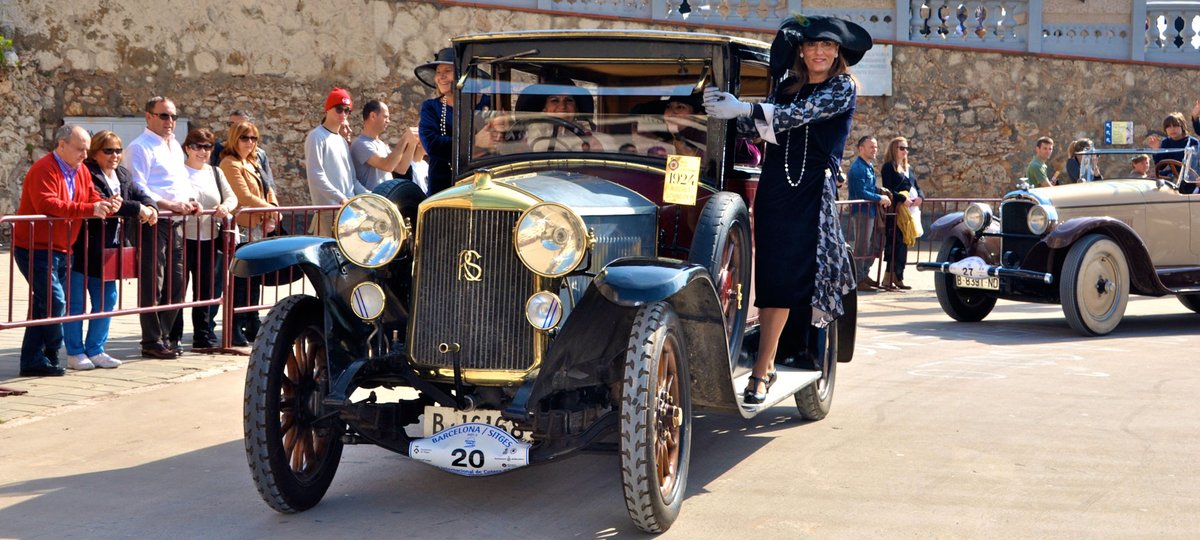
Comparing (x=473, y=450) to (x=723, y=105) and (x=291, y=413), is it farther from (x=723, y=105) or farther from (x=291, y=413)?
(x=723, y=105)

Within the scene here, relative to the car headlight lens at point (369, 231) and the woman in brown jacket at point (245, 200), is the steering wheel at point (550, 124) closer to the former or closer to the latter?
the car headlight lens at point (369, 231)

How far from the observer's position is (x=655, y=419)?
452 centimetres

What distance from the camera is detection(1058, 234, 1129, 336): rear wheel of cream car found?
1049cm

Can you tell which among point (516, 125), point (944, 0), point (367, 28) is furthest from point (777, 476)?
point (944, 0)

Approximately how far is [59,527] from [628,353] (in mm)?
2106

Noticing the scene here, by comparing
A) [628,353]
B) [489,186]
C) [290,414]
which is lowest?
[290,414]

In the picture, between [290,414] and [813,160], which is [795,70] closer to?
[813,160]

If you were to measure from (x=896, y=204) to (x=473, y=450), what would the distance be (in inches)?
419

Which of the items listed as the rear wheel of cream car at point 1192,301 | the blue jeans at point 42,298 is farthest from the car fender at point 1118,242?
the blue jeans at point 42,298

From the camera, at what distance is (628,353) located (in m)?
4.50

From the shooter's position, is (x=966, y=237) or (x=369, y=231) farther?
(x=966, y=237)

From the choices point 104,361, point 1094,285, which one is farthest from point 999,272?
point 104,361

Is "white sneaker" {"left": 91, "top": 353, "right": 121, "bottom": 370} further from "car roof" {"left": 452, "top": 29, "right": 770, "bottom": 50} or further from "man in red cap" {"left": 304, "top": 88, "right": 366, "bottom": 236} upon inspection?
"car roof" {"left": 452, "top": 29, "right": 770, "bottom": 50}

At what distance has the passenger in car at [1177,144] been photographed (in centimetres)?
1171
